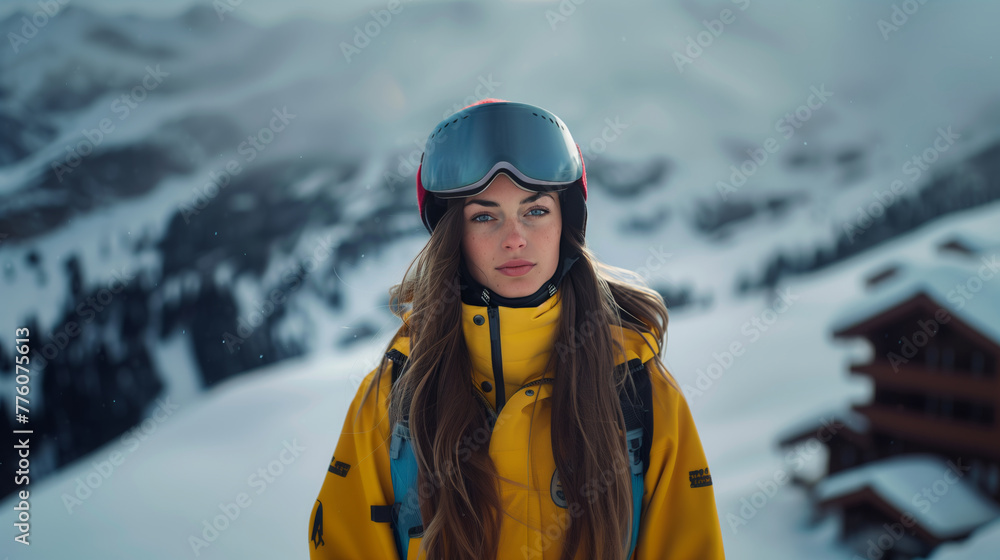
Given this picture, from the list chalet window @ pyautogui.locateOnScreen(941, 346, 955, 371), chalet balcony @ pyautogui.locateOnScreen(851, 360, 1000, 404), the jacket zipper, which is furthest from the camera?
chalet window @ pyautogui.locateOnScreen(941, 346, 955, 371)

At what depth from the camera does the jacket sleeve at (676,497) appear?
4.79ft

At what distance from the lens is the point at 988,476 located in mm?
3332

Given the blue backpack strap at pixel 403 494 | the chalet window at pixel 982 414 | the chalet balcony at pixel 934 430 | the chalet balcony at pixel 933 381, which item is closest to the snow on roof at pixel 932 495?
the chalet balcony at pixel 934 430

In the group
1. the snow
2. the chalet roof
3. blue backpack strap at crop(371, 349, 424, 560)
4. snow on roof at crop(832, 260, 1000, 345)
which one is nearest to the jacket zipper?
blue backpack strap at crop(371, 349, 424, 560)

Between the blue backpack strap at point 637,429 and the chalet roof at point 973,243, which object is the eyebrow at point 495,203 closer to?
the blue backpack strap at point 637,429

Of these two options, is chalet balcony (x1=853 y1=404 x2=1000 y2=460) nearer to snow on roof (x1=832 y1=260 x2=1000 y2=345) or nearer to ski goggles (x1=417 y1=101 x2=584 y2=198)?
snow on roof (x1=832 y1=260 x2=1000 y2=345)

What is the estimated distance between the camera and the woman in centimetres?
144

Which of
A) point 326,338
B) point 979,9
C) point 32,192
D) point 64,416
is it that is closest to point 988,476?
point 979,9

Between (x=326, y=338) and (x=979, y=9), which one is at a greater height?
(x=979, y=9)

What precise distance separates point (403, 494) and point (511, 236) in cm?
89

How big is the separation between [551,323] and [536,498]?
1.74 ft

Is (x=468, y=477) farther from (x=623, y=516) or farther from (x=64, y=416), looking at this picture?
(x=64, y=416)

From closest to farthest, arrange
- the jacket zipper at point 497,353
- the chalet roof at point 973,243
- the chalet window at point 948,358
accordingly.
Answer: the jacket zipper at point 497,353 → the chalet window at point 948,358 → the chalet roof at point 973,243

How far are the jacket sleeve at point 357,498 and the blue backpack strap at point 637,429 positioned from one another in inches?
30.4
